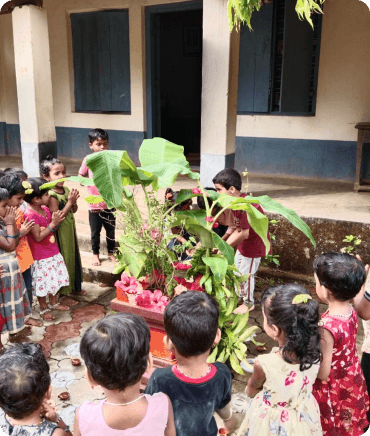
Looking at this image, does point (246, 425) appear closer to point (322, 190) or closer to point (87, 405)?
point (87, 405)

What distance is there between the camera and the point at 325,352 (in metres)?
1.91

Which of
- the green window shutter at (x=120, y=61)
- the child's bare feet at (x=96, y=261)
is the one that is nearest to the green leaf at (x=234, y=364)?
the child's bare feet at (x=96, y=261)

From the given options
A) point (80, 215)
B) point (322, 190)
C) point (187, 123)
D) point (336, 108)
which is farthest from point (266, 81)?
point (187, 123)

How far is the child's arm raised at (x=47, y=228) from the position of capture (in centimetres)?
347

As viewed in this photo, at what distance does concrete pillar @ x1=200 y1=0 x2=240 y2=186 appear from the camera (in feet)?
16.7

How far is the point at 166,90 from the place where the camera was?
36.6 feet

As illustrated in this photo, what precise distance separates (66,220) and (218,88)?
2.66 meters

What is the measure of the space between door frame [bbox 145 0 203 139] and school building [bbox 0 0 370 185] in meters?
0.02

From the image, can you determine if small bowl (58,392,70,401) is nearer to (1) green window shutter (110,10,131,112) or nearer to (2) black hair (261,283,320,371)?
(2) black hair (261,283,320,371)

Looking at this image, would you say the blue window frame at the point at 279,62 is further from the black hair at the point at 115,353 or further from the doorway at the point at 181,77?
the black hair at the point at 115,353

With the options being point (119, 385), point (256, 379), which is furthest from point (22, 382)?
point (256, 379)

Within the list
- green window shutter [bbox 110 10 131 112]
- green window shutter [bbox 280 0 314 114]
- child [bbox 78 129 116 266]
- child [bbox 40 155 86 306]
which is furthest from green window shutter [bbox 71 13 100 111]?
child [bbox 40 155 86 306]

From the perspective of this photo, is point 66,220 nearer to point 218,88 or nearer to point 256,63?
point 218,88

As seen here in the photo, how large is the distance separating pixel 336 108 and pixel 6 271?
5.40 m
